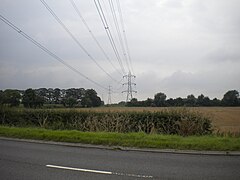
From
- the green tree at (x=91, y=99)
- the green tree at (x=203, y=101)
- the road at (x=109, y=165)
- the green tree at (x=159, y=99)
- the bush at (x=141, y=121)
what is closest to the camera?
the road at (x=109, y=165)

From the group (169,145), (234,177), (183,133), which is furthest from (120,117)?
(234,177)

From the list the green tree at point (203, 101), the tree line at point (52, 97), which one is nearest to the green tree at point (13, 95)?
the tree line at point (52, 97)

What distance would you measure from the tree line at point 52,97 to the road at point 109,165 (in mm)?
32295

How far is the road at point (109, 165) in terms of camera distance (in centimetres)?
691

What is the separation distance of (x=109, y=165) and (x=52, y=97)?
2058 inches

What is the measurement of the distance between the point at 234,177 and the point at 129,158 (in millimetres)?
3589

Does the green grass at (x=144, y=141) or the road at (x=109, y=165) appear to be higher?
the green grass at (x=144, y=141)

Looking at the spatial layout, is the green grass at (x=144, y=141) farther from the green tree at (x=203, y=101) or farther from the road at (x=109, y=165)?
the green tree at (x=203, y=101)

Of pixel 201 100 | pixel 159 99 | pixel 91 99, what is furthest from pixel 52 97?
pixel 201 100

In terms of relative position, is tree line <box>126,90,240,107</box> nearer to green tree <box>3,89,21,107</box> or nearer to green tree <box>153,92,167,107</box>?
green tree <box>153,92,167,107</box>

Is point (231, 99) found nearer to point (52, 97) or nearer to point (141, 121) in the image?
point (52, 97)

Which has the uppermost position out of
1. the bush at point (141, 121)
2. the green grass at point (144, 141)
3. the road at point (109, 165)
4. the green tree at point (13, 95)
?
the green tree at point (13, 95)

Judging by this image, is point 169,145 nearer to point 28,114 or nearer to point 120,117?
point 120,117

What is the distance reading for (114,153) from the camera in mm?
10227
